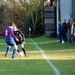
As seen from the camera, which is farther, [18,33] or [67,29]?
[67,29]

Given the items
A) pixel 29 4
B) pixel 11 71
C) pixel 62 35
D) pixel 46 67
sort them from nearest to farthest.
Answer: pixel 11 71 < pixel 46 67 < pixel 62 35 < pixel 29 4

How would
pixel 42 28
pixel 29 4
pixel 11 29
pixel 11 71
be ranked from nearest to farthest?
1. pixel 11 71
2. pixel 11 29
3. pixel 42 28
4. pixel 29 4

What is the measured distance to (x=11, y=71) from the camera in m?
13.0

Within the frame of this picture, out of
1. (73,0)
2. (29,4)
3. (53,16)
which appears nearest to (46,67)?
(73,0)

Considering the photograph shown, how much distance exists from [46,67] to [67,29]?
18773 millimetres

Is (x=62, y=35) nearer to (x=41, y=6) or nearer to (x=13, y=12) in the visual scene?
(x=41, y=6)

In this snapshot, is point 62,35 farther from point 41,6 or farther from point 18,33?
point 41,6

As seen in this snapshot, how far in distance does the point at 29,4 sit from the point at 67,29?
2855cm

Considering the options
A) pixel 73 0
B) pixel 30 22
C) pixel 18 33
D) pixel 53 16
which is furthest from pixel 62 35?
pixel 30 22

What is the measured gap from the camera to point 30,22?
56.1m

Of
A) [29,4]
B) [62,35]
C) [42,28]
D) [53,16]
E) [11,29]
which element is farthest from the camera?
[29,4]

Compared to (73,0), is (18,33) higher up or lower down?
lower down

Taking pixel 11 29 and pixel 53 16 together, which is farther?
pixel 53 16

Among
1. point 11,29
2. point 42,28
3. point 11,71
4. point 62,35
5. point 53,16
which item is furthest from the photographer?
point 42,28
